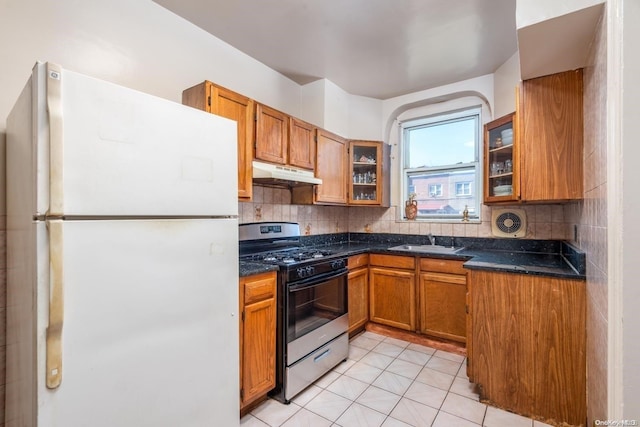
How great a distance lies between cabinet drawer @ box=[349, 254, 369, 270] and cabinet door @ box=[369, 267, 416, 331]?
13cm

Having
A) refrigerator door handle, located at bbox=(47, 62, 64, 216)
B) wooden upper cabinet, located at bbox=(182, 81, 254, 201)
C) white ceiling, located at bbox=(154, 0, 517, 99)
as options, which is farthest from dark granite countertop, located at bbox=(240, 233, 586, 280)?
white ceiling, located at bbox=(154, 0, 517, 99)

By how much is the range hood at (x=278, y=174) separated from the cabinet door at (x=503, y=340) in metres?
1.50

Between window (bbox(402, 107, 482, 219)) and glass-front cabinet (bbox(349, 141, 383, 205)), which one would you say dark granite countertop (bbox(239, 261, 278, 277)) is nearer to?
glass-front cabinet (bbox(349, 141, 383, 205))

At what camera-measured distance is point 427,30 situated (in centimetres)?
222

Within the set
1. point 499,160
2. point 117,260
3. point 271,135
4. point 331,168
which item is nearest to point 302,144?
point 271,135

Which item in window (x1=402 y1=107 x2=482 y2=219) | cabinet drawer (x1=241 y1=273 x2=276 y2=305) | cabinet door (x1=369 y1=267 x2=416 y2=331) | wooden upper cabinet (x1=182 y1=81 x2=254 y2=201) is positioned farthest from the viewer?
window (x1=402 y1=107 x2=482 y2=219)

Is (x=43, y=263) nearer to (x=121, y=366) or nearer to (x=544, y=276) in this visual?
(x=121, y=366)

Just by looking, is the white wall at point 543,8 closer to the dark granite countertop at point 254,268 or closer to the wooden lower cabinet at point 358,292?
the dark granite countertop at point 254,268

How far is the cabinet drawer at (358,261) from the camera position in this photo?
279cm

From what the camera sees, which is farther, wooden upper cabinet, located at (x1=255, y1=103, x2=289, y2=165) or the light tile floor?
wooden upper cabinet, located at (x1=255, y1=103, x2=289, y2=165)

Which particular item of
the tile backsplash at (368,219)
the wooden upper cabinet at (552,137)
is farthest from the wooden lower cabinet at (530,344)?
the tile backsplash at (368,219)

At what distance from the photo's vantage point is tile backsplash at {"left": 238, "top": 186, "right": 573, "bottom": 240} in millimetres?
2566

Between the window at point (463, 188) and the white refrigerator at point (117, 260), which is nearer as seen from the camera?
the white refrigerator at point (117, 260)

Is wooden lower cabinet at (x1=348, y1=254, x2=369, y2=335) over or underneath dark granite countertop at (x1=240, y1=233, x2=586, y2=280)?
underneath
